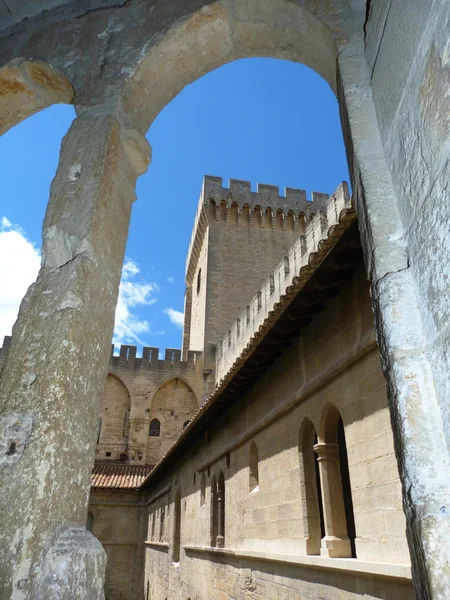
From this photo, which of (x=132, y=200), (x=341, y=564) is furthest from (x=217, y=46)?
(x=341, y=564)

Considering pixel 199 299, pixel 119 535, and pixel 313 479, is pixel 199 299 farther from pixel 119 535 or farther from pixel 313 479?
pixel 313 479

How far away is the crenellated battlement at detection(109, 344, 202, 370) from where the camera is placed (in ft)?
71.8

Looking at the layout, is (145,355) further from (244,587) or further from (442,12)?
(442,12)

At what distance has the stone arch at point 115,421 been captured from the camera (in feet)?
68.2

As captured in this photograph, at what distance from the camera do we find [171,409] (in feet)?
71.1

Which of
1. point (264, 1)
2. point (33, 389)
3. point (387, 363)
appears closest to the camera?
point (387, 363)

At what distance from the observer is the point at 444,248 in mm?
1255

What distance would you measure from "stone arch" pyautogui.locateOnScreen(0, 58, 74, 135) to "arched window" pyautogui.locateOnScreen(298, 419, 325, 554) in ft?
15.3

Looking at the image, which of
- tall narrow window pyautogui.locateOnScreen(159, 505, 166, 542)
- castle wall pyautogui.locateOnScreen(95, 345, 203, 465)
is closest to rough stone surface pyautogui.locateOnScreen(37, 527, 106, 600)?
tall narrow window pyautogui.locateOnScreen(159, 505, 166, 542)

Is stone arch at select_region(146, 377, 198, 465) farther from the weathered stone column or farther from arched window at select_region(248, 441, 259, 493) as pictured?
the weathered stone column

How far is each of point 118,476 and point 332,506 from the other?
1550 centimetres

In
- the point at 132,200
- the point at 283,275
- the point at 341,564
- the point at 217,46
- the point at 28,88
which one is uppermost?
the point at 283,275

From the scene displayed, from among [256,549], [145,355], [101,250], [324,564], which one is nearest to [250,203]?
[145,355]

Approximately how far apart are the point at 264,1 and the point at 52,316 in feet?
6.25
